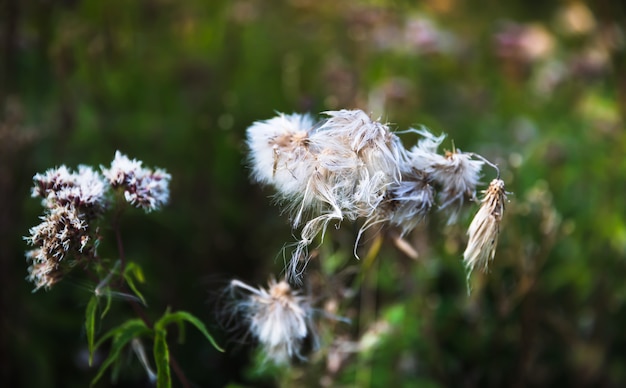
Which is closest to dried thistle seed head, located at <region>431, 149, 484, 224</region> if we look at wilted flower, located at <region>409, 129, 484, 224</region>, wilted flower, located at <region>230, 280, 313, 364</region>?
wilted flower, located at <region>409, 129, 484, 224</region>

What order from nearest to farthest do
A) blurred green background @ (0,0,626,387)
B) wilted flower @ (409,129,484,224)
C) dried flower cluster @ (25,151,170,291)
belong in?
dried flower cluster @ (25,151,170,291)
wilted flower @ (409,129,484,224)
blurred green background @ (0,0,626,387)

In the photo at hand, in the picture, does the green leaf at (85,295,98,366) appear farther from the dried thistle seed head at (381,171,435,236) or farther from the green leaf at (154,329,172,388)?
the dried thistle seed head at (381,171,435,236)

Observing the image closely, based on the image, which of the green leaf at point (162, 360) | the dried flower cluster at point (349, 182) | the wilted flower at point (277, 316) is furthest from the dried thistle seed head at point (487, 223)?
the green leaf at point (162, 360)

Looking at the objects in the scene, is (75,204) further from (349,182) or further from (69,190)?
(349,182)

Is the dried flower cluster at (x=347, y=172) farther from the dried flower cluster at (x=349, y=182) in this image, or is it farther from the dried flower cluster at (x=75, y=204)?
the dried flower cluster at (x=75, y=204)

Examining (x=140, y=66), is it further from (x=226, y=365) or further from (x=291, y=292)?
(x=291, y=292)

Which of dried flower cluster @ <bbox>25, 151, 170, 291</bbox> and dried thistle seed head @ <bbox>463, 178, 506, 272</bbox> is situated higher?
dried flower cluster @ <bbox>25, 151, 170, 291</bbox>

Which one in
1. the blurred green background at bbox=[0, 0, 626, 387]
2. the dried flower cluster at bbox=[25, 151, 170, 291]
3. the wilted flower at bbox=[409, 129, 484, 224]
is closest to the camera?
the dried flower cluster at bbox=[25, 151, 170, 291]

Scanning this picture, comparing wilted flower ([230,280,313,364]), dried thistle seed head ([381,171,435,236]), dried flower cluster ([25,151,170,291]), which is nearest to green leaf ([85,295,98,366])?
dried flower cluster ([25,151,170,291])

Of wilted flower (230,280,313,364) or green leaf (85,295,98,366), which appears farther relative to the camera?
wilted flower (230,280,313,364)
